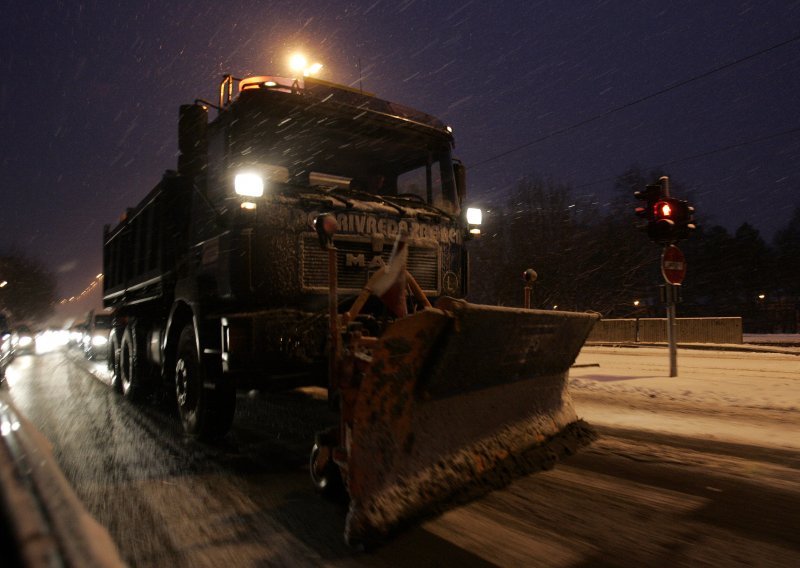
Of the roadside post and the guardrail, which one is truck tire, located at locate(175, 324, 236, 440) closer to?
the roadside post

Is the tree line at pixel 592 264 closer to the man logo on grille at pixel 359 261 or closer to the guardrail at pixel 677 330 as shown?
the guardrail at pixel 677 330

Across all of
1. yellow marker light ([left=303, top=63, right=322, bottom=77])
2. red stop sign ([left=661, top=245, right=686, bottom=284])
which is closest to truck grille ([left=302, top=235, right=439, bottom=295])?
yellow marker light ([left=303, top=63, right=322, bottom=77])

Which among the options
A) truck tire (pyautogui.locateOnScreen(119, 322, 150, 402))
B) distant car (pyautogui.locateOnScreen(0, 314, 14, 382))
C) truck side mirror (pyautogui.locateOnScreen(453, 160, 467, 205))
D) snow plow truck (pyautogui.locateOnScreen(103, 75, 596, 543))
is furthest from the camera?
distant car (pyautogui.locateOnScreen(0, 314, 14, 382))

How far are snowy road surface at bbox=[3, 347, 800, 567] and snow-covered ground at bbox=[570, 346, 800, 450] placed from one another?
0.05 metres

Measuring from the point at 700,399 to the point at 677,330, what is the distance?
1818cm

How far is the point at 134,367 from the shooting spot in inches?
340

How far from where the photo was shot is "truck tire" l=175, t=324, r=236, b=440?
5.25 meters

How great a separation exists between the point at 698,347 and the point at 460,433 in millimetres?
18110

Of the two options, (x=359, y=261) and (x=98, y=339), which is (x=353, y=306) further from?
(x=98, y=339)

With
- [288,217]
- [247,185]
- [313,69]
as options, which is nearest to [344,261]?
[288,217]

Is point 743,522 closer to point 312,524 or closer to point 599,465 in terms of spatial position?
point 599,465

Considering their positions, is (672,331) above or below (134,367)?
above

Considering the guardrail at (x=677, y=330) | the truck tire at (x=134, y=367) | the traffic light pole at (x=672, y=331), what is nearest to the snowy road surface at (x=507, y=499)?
the truck tire at (x=134, y=367)

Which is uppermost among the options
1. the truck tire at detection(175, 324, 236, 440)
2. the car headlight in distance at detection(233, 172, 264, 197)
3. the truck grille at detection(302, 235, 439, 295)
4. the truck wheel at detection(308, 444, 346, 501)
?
the car headlight in distance at detection(233, 172, 264, 197)
